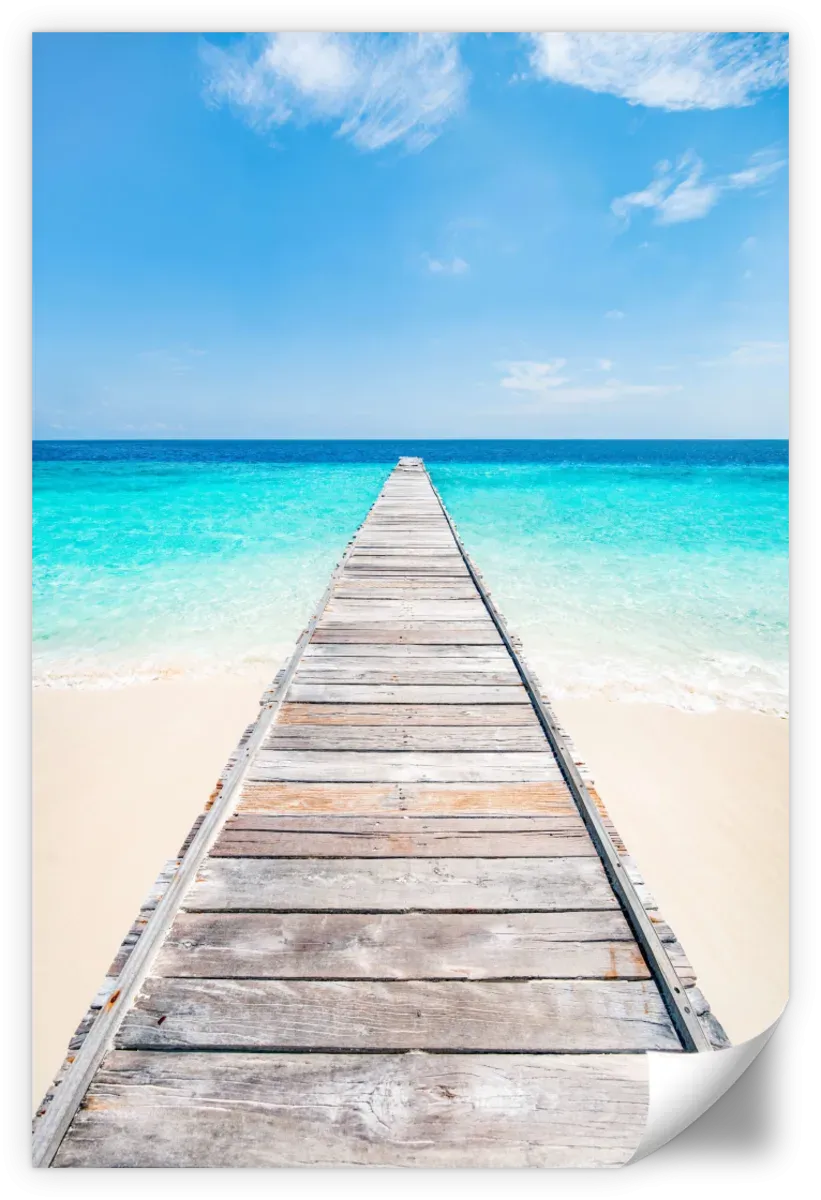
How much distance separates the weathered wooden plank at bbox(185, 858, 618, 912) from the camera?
1799 millimetres

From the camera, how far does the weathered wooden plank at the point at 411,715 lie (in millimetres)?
2887

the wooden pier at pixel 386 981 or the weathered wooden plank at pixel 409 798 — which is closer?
the wooden pier at pixel 386 981

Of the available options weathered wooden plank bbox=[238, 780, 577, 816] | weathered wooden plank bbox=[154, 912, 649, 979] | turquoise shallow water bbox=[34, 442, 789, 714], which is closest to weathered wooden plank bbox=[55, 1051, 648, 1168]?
weathered wooden plank bbox=[154, 912, 649, 979]

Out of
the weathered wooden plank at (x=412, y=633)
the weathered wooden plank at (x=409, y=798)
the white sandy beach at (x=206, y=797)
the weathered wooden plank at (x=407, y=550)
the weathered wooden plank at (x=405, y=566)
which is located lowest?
the white sandy beach at (x=206, y=797)

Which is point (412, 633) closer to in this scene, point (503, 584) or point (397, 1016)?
point (397, 1016)

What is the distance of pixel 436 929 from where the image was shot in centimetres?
171

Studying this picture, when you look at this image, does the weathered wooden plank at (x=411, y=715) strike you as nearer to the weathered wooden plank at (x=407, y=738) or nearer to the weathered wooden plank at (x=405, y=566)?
the weathered wooden plank at (x=407, y=738)

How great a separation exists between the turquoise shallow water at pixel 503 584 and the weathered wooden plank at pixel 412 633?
2512 mm

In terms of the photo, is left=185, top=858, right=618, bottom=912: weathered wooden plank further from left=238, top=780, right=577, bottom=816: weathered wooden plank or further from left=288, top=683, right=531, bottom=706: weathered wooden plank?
left=288, top=683, right=531, bottom=706: weathered wooden plank

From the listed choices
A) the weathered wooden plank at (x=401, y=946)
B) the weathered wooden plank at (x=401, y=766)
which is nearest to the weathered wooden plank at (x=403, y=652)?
the weathered wooden plank at (x=401, y=766)

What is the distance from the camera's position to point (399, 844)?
6.79ft

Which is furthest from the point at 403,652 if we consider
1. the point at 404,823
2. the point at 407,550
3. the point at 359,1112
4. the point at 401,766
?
the point at 407,550
